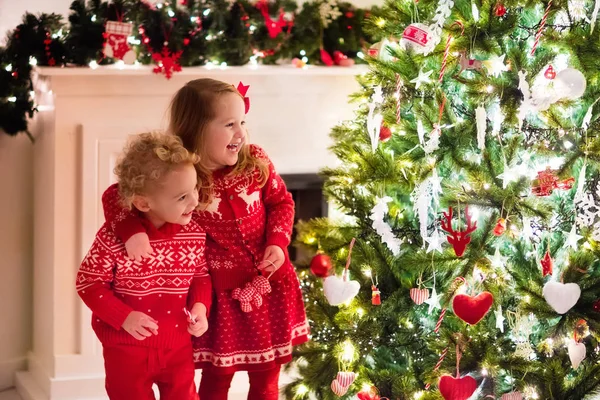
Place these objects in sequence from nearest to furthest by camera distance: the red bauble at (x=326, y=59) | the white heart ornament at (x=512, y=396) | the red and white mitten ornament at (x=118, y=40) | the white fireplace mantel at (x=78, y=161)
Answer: the white heart ornament at (x=512, y=396), the red and white mitten ornament at (x=118, y=40), the white fireplace mantel at (x=78, y=161), the red bauble at (x=326, y=59)

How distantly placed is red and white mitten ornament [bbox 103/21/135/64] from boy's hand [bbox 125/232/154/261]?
1.29m

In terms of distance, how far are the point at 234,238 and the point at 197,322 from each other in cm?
25

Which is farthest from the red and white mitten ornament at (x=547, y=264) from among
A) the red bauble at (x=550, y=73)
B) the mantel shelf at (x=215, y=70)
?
the mantel shelf at (x=215, y=70)

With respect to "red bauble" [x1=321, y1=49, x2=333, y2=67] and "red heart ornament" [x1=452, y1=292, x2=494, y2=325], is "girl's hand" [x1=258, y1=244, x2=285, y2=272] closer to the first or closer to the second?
"red heart ornament" [x1=452, y1=292, x2=494, y2=325]

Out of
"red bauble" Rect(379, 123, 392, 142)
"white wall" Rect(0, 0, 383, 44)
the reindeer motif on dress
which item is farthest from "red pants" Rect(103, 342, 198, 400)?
"white wall" Rect(0, 0, 383, 44)

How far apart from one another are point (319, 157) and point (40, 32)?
118 centimetres

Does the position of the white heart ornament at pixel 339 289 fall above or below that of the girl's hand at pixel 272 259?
below

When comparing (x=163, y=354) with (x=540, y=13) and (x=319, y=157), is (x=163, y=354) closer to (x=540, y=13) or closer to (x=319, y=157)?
(x=540, y=13)

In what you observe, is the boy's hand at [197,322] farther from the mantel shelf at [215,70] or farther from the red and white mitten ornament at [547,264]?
the mantel shelf at [215,70]

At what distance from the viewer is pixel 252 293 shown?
95.2 inches

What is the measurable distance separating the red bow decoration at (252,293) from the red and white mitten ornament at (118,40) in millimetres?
1296

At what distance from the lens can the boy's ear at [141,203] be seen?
7.49 ft

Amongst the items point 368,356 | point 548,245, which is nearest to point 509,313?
point 548,245

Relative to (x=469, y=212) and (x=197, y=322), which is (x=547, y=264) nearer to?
(x=469, y=212)
